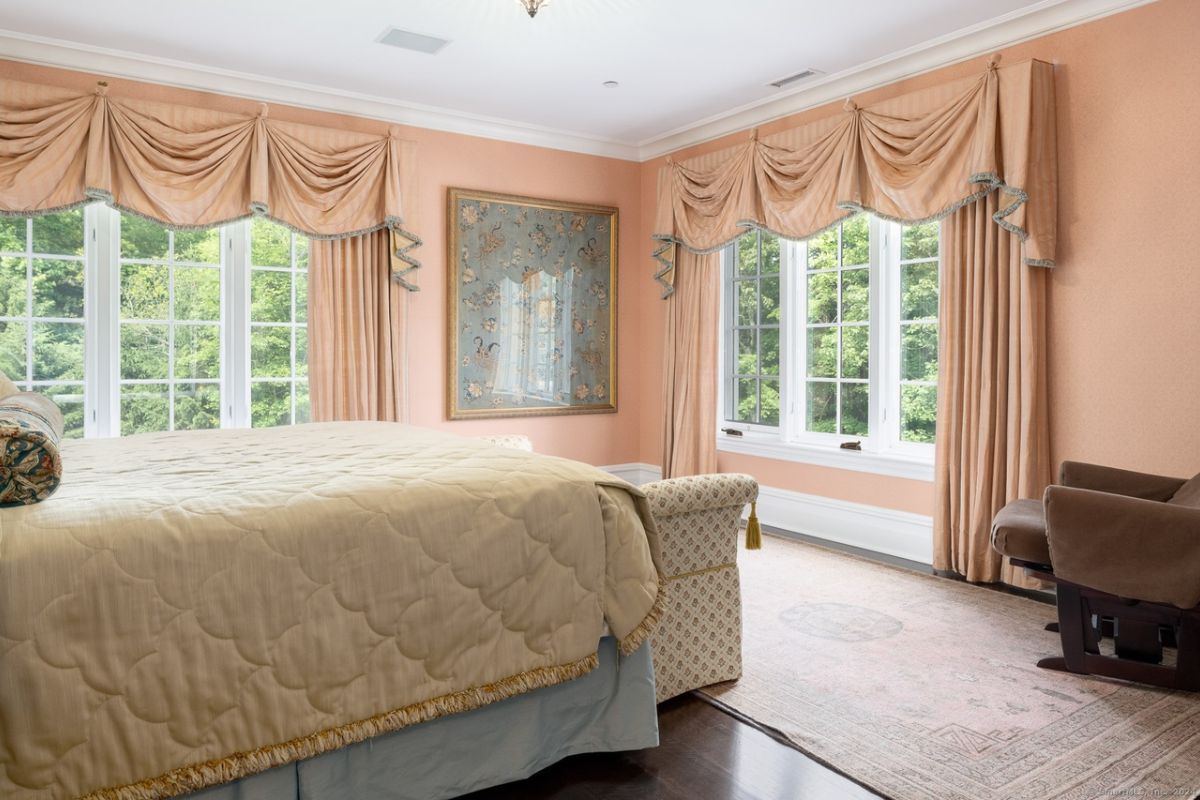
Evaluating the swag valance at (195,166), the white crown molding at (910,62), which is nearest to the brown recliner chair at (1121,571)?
the white crown molding at (910,62)

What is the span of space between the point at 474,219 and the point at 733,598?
3.69m

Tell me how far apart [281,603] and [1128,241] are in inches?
147

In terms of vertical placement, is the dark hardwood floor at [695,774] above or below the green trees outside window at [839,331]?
below

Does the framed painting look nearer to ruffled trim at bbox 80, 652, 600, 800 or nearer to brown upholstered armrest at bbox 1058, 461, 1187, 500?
brown upholstered armrest at bbox 1058, 461, 1187, 500

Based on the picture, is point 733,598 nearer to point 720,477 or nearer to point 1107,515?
point 720,477

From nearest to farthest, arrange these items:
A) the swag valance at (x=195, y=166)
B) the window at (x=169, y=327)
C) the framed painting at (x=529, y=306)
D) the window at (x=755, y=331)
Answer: the swag valance at (x=195, y=166) → the window at (x=169, y=327) → the window at (x=755, y=331) → the framed painting at (x=529, y=306)

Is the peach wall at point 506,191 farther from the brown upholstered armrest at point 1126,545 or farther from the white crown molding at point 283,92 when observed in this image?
the brown upholstered armrest at point 1126,545

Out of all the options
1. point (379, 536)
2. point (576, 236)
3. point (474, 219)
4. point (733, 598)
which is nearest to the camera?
point (379, 536)

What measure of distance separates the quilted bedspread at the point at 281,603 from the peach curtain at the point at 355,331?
8.81ft

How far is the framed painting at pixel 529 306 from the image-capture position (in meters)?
5.64

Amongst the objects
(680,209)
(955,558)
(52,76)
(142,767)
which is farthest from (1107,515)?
(52,76)

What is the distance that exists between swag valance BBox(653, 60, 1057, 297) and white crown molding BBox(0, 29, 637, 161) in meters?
0.85

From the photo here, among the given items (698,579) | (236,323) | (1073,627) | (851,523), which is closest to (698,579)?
(698,579)

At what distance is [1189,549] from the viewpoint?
2.59 metres
